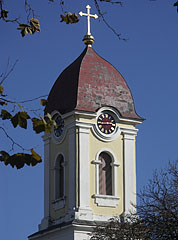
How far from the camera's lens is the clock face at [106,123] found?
130 ft

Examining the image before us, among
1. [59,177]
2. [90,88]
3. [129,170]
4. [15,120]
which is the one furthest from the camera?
[59,177]

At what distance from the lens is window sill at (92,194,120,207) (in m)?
38.7

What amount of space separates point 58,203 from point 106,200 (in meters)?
2.20

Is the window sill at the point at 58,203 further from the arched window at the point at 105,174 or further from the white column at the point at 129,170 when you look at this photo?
the white column at the point at 129,170

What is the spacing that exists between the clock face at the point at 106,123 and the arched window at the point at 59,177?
7.64 feet

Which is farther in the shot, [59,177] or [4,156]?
[59,177]

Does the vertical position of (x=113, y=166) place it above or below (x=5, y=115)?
above

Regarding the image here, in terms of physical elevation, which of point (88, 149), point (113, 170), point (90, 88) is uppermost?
point (90, 88)

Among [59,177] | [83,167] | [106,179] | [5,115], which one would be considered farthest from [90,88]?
[5,115]

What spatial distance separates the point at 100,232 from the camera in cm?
3166

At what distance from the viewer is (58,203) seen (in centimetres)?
3947

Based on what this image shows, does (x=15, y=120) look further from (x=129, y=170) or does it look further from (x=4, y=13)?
(x=129, y=170)

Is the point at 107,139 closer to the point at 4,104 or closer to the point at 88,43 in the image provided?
the point at 88,43

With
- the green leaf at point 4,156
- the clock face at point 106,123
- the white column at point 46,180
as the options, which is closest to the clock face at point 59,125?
the white column at point 46,180
